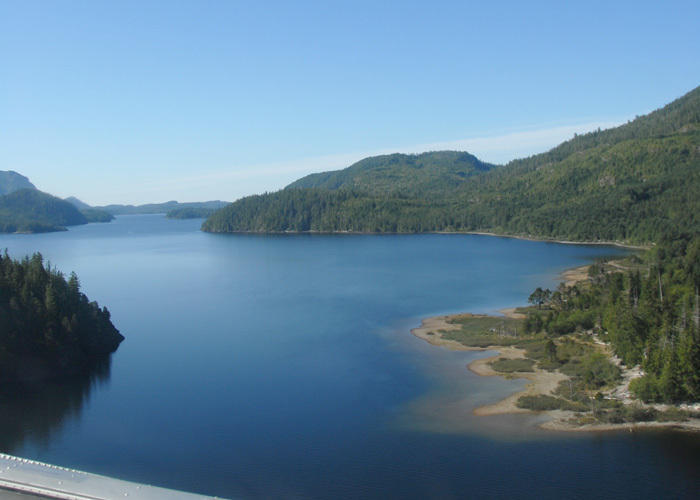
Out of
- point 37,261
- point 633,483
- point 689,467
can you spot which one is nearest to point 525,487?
point 633,483

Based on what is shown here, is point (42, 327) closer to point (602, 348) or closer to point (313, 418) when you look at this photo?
point (313, 418)

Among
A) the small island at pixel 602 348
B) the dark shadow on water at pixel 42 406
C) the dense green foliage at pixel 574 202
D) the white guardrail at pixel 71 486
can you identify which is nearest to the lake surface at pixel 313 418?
the dark shadow on water at pixel 42 406

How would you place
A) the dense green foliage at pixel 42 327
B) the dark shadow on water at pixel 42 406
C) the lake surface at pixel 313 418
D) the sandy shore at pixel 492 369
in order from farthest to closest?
the dense green foliage at pixel 42 327 < the sandy shore at pixel 492 369 < the dark shadow on water at pixel 42 406 < the lake surface at pixel 313 418

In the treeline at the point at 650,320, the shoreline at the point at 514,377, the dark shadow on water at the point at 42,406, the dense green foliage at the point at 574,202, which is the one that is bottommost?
the dark shadow on water at the point at 42,406

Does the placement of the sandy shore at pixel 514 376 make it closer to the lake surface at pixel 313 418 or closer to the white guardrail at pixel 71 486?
the lake surface at pixel 313 418

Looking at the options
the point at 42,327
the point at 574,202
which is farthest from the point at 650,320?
the point at 574,202
